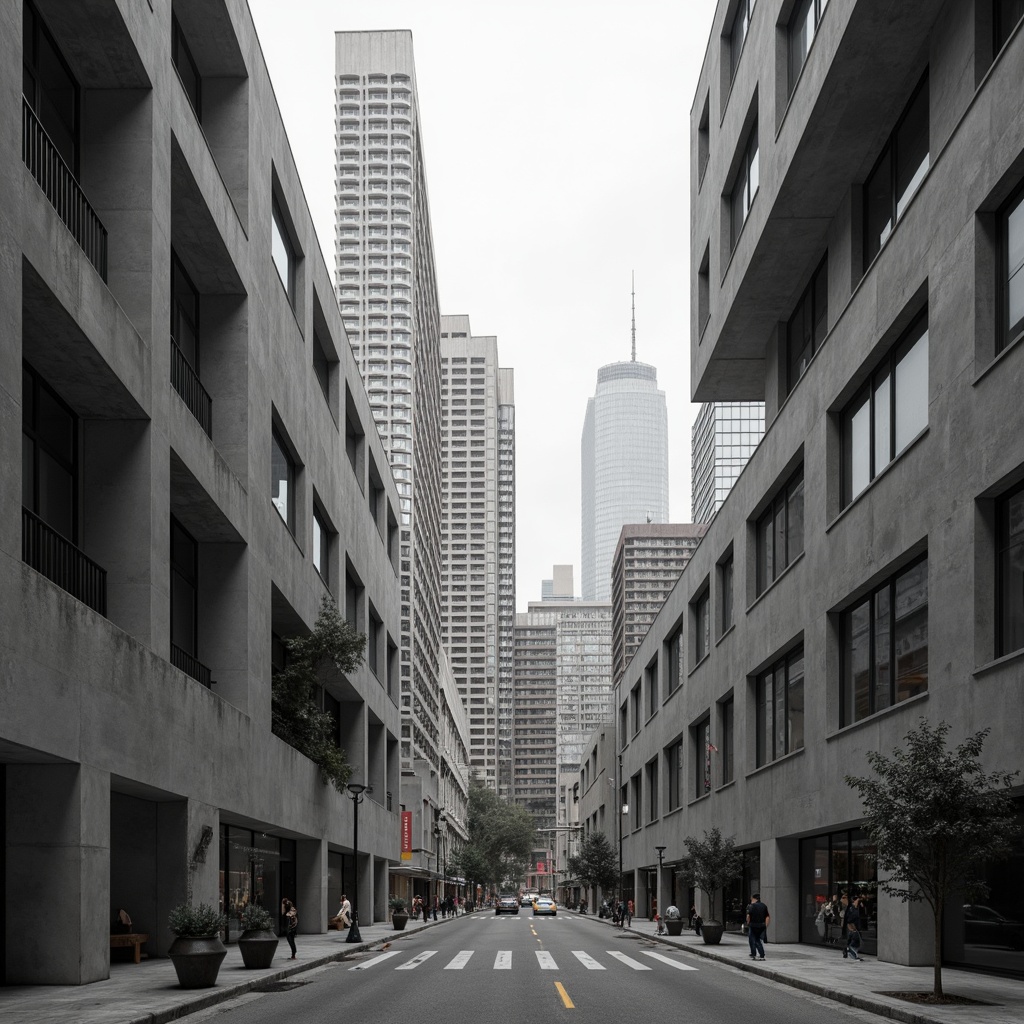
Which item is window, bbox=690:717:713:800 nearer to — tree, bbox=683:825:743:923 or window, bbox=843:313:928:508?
tree, bbox=683:825:743:923

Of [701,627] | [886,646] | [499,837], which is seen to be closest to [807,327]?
[886,646]

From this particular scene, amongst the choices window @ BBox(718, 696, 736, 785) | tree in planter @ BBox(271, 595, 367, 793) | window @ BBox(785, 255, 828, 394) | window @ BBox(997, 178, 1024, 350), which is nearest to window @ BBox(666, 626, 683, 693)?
window @ BBox(718, 696, 736, 785)

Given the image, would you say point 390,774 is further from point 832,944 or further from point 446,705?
point 446,705

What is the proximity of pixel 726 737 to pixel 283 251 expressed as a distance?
939 inches

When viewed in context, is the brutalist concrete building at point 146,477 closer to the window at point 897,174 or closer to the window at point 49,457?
the window at point 49,457

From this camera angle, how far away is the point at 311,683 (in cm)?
3862

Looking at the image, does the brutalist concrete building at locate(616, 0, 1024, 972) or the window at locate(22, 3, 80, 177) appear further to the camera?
the window at locate(22, 3, 80, 177)

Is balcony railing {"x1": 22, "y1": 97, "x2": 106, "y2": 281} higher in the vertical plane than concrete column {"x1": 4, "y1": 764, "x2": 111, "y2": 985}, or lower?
higher

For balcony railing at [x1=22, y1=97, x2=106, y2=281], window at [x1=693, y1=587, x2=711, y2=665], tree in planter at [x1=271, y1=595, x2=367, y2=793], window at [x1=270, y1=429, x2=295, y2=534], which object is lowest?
tree in planter at [x1=271, y1=595, x2=367, y2=793]

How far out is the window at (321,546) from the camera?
44.2 m

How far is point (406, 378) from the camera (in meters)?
140

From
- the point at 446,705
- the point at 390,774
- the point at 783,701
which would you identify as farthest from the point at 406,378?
A: the point at 783,701

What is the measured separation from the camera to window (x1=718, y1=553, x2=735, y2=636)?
4659 cm

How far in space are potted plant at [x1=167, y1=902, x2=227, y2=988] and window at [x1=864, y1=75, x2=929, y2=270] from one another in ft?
62.8
